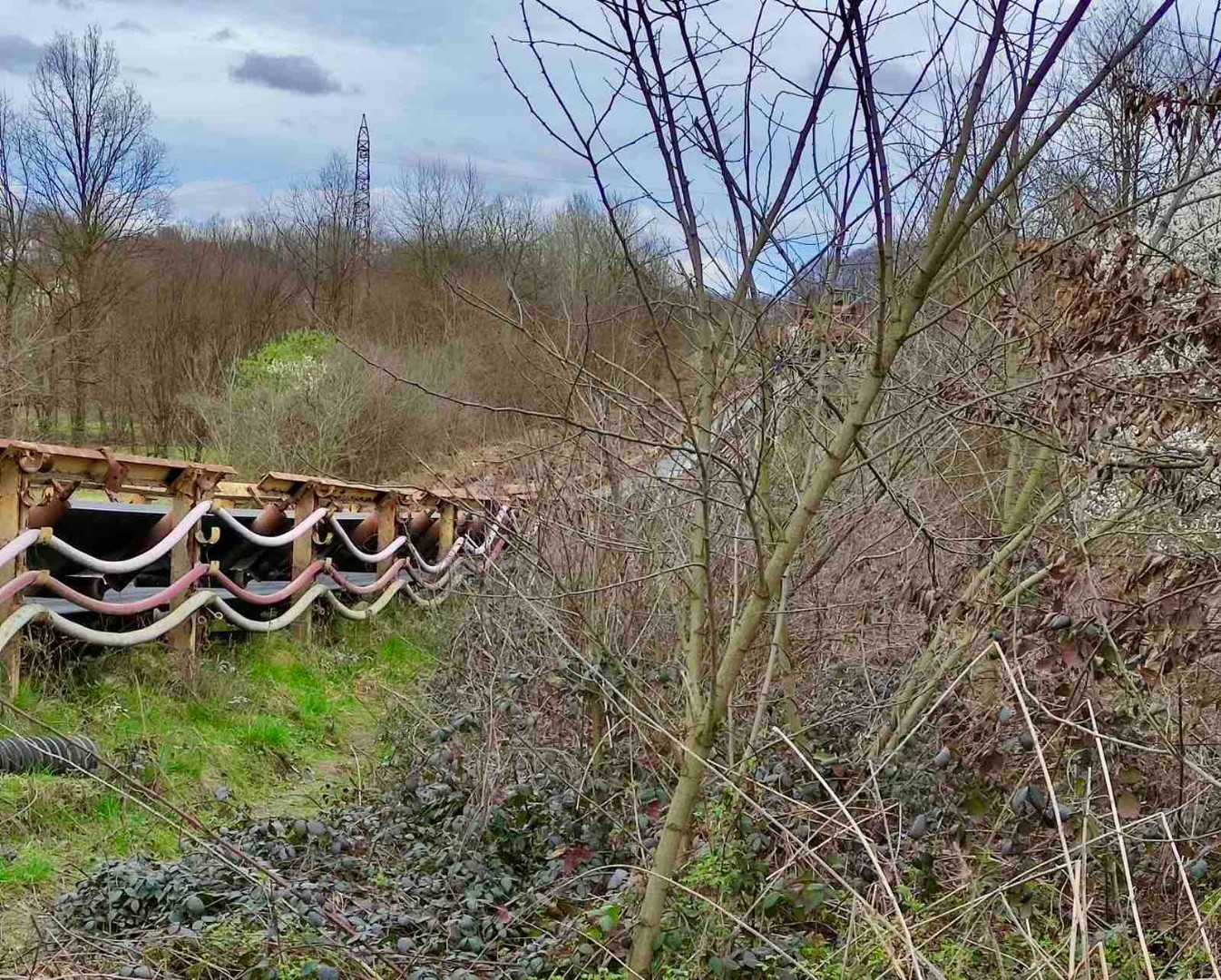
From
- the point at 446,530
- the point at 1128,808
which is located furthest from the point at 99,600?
the point at 1128,808

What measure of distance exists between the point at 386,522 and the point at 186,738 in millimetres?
4744

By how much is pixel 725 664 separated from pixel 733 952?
3.55 feet

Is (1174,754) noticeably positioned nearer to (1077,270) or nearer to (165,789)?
(1077,270)

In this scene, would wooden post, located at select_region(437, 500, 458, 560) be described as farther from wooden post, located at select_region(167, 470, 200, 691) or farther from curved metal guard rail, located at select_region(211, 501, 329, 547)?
wooden post, located at select_region(167, 470, 200, 691)

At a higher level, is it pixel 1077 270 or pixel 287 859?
pixel 1077 270

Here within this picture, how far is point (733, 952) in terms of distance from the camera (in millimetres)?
3539

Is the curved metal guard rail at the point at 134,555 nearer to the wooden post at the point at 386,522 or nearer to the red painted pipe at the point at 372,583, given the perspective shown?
the red painted pipe at the point at 372,583

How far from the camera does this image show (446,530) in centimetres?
1296

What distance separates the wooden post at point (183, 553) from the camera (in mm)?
8125

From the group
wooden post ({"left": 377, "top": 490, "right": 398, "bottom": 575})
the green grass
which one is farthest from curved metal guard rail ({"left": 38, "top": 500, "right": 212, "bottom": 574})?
wooden post ({"left": 377, "top": 490, "right": 398, "bottom": 575})

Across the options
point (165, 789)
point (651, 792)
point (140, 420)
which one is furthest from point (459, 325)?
point (651, 792)

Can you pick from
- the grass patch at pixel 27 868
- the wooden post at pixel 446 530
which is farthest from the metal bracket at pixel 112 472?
the wooden post at pixel 446 530

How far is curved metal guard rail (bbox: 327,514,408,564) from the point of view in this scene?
10.1 m

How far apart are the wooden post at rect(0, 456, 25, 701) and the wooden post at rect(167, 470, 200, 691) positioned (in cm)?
144
